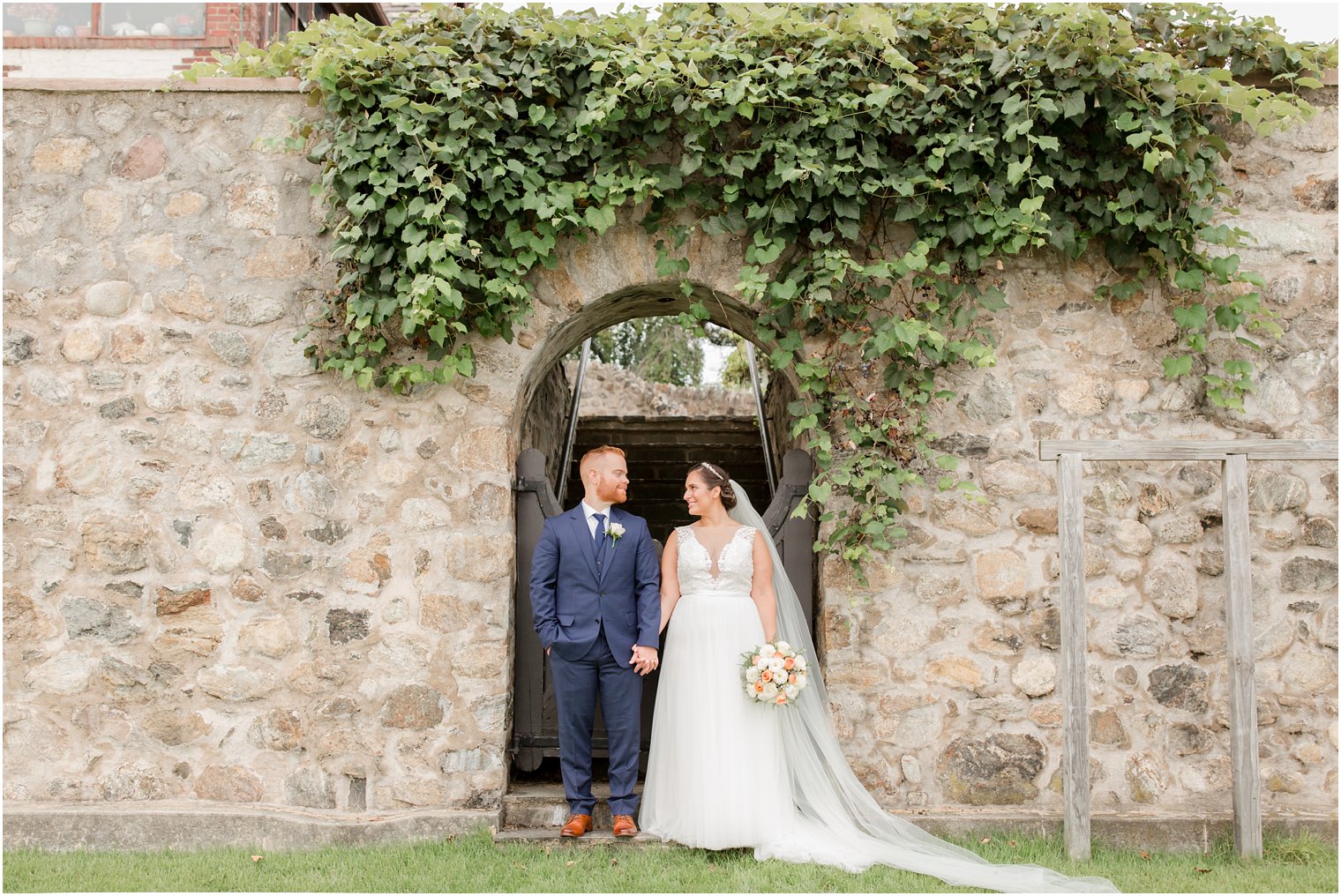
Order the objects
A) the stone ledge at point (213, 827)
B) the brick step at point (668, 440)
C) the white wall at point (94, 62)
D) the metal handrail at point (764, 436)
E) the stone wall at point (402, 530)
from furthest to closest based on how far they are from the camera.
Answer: the white wall at point (94, 62)
the brick step at point (668, 440)
the metal handrail at point (764, 436)
the stone wall at point (402, 530)
the stone ledge at point (213, 827)

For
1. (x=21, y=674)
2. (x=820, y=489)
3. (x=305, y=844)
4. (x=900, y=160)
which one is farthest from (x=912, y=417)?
(x=21, y=674)

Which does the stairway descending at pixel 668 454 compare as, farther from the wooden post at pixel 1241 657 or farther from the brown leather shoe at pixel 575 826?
the wooden post at pixel 1241 657

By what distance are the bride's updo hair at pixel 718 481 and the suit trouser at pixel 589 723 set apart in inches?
32.4

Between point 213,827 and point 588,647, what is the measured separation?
1.84m

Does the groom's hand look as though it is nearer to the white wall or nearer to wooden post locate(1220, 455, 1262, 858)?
wooden post locate(1220, 455, 1262, 858)

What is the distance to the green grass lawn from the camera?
387 cm

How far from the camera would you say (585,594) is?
441 centimetres

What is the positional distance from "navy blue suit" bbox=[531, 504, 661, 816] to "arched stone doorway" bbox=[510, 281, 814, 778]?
0.51m

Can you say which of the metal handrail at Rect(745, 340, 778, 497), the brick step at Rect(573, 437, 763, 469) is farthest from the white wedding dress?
the brick step at Rect(573, 437, 763, 469)

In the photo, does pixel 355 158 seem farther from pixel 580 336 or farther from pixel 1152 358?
pixel 1152 358

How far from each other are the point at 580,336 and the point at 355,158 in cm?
166

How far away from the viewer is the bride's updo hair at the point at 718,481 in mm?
4555

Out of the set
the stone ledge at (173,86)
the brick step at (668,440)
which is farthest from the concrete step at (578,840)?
the brick step at (668,440)

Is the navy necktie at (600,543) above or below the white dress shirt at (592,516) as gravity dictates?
below
